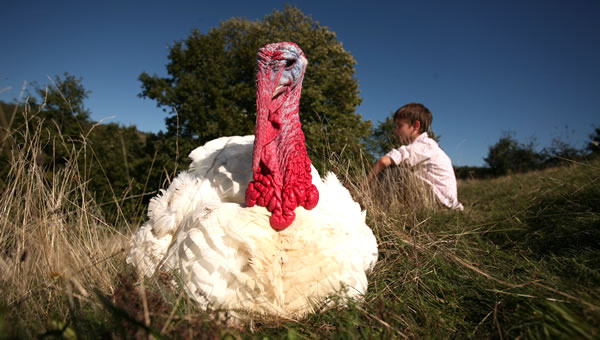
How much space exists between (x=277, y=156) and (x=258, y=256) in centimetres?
72

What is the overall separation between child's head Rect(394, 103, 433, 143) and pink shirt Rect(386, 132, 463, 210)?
35 centimetres

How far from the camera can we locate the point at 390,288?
2.00 meters

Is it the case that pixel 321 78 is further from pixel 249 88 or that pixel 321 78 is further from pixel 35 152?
pixel 35 152

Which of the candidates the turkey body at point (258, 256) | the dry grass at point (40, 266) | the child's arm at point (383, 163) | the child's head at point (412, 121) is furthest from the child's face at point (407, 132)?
the dry grass at point (40, 266)

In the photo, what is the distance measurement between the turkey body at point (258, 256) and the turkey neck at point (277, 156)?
0.08 meters

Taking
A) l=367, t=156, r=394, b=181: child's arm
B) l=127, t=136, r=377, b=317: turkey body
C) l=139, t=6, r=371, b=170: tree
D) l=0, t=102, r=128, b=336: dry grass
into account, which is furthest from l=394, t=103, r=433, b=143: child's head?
l=0, t=102, r=128, b=336: dry grass

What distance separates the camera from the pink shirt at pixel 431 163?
14.5 feet

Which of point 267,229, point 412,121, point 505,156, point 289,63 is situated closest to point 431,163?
point 412,121

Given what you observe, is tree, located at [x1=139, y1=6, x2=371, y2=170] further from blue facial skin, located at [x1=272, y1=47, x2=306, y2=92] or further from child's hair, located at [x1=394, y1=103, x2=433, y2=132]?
blue facial skin, located at [x1=272, y1=47, x2=306, y2=92]

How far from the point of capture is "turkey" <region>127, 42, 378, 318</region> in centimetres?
157

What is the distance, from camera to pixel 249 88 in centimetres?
872

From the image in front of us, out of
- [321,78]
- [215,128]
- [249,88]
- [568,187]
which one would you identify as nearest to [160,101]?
[215,128]

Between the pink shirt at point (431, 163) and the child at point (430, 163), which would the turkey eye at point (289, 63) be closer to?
the child at point (430, 163)

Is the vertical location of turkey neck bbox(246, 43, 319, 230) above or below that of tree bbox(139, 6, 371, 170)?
below
